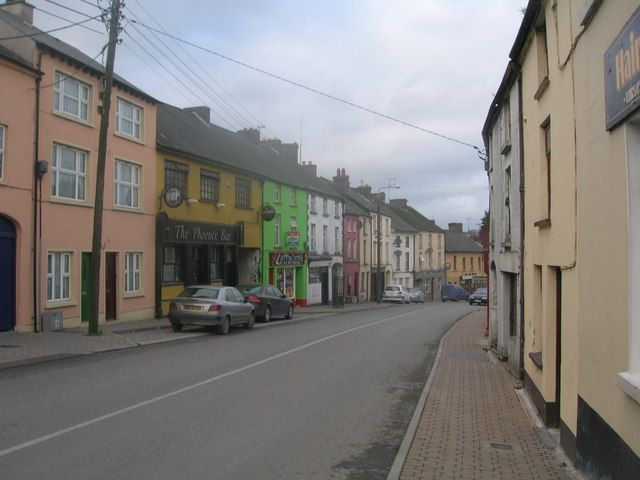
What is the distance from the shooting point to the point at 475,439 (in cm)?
732

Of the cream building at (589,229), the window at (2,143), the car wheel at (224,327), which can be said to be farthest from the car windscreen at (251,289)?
the cream building at (589,229)

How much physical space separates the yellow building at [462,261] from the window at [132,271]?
58440 mm

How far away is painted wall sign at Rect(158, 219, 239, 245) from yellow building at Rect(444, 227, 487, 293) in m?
52.0

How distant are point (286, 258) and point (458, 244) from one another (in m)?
51.3

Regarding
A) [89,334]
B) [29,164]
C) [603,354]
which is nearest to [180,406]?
[603,354]

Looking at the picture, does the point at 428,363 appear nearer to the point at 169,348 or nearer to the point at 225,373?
the point at 225,373

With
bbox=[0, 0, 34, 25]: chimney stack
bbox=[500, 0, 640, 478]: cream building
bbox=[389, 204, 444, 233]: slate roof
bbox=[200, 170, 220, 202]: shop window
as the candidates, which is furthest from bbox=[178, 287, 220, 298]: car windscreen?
bbox=[389, 204, 444, 233]: slate roof

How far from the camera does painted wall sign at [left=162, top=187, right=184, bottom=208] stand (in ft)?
76.2

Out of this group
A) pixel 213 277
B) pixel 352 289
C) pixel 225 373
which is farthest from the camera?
pixel 352 289

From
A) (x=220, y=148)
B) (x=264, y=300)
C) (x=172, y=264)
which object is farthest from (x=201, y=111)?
(x=264, y=300)

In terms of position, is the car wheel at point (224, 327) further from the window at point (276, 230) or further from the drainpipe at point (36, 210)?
the window at point (276, 230)

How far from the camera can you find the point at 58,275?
18453 millimetres

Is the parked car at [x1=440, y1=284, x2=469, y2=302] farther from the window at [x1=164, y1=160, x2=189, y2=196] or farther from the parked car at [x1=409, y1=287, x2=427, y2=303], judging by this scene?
the window at [x1=164, y1=160, x2=189, y2=196]

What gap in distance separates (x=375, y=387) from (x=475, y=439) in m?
3.45
